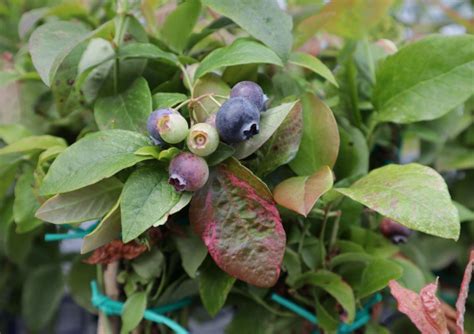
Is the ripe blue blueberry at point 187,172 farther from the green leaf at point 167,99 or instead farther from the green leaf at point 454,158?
the green leaf at point 454,158

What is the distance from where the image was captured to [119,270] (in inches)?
22.6

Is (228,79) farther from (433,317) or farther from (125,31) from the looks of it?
(433,317)

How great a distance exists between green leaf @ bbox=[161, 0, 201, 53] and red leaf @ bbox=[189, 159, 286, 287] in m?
0.18

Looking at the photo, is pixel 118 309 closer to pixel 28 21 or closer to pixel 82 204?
pixel 82 204

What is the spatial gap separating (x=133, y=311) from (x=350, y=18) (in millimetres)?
391

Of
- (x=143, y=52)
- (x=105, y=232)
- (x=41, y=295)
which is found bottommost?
(x=41, y=295)

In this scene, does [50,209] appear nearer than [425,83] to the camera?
Yes

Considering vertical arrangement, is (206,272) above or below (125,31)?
below

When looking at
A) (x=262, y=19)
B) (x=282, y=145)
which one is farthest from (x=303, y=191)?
(x=262, y=19)

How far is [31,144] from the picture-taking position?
560mm

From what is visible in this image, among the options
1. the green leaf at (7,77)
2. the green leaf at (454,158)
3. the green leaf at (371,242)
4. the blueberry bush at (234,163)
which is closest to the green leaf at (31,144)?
the blueberry bush at (234,163)

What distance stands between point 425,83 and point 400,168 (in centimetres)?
13

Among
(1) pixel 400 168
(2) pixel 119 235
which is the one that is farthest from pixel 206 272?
(1) pixel 400 168

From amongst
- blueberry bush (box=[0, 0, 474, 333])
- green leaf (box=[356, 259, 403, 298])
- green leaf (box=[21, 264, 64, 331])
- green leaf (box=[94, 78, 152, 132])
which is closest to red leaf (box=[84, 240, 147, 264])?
blueberry bush (box=[0, 0, 474, 333])
